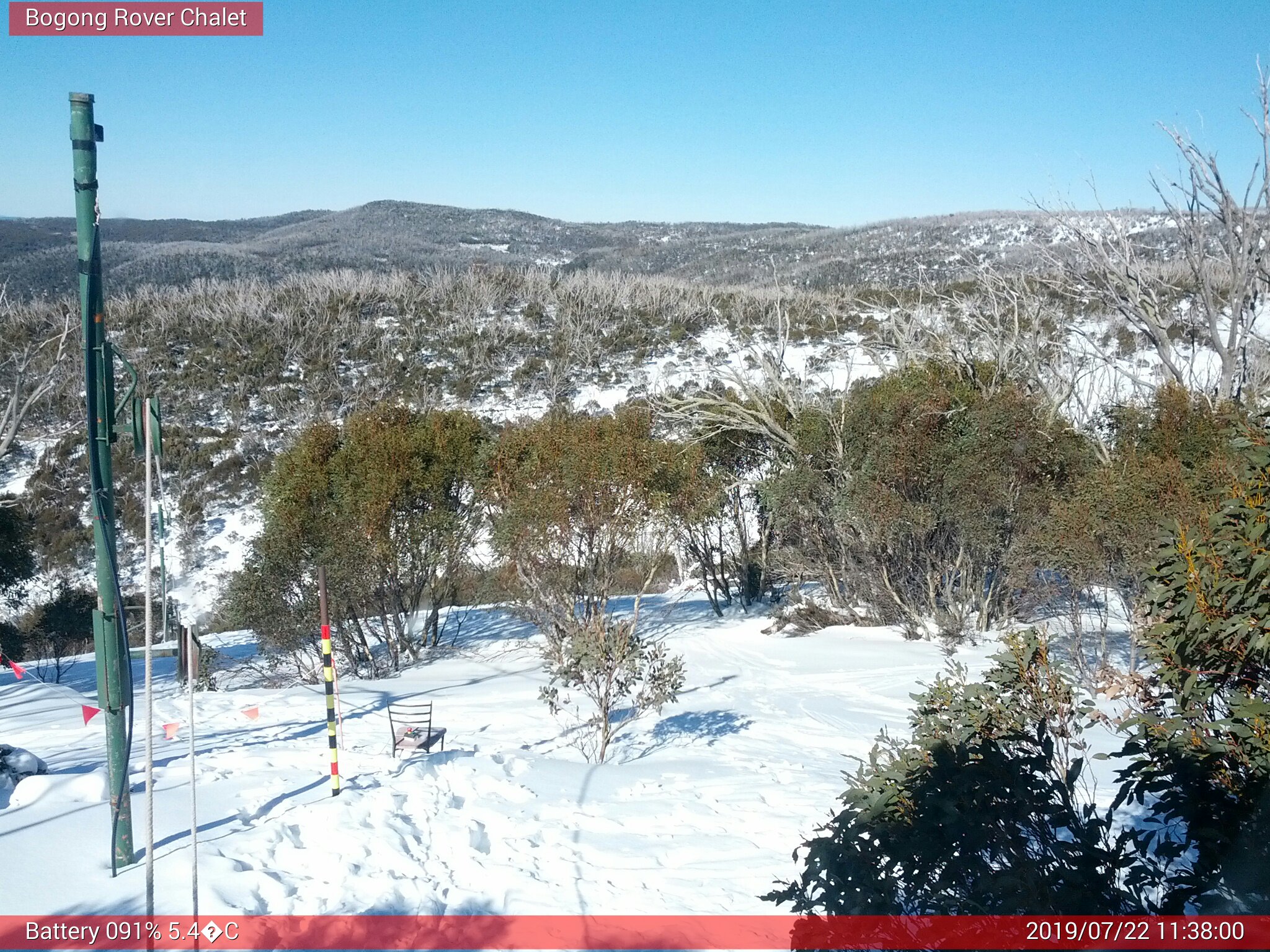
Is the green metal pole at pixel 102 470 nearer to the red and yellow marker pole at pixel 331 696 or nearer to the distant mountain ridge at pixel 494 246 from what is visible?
the red and yellow marker pole at pixel 331 696

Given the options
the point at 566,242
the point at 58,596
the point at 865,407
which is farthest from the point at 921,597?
the point at 566,242

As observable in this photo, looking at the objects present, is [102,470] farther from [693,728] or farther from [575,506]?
[575,506]

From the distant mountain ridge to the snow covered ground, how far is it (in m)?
38.3

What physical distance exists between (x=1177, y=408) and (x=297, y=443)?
1378cm

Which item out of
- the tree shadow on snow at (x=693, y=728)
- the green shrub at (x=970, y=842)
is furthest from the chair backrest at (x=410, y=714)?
the green shrub at (x=970, y=842)

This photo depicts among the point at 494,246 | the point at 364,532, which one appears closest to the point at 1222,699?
the point at 364,532

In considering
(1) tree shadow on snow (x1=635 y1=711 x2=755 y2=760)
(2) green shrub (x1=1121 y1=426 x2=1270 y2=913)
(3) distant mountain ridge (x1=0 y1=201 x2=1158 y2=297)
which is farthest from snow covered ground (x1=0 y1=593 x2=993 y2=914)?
(3) distant mountain ridge (x1=0 y1=201 x2=1158 y2=297)

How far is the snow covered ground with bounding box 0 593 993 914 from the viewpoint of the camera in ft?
13.6

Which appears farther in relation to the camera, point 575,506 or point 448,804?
point 575,506

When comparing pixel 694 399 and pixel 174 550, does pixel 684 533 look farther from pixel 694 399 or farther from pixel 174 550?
pixel 174 550

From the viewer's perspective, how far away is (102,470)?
389 cm
